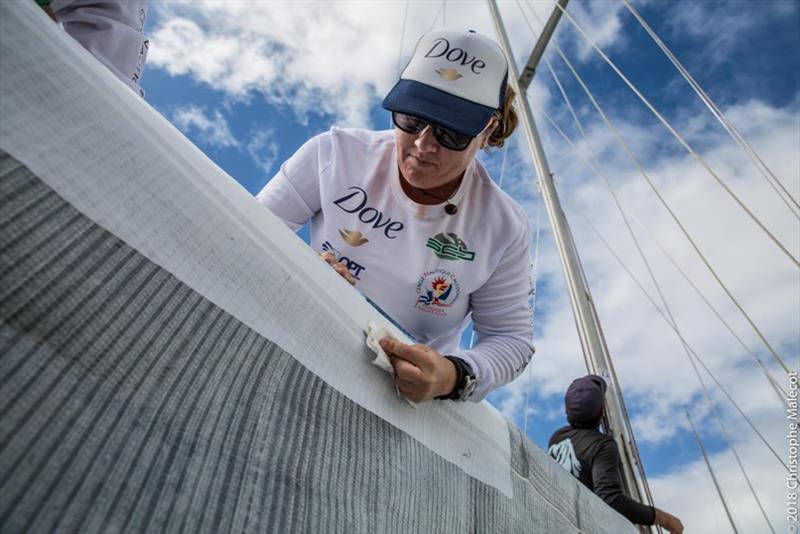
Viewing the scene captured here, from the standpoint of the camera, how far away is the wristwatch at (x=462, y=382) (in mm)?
735

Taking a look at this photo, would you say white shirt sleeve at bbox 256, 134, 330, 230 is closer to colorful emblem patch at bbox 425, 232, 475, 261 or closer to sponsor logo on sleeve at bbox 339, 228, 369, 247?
sponsor logo on sleeve at bbox 339, 228, 369, 247

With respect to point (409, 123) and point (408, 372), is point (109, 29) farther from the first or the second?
point (408, 372)

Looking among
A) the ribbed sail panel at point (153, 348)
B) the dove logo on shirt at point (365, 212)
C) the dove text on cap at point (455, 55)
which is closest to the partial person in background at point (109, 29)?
the ribbed sail panel at point (153, 348)

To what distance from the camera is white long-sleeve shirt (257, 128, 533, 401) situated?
37.9 inches

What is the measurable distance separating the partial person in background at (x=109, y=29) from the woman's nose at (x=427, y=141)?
47cm

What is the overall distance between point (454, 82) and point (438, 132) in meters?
0.12

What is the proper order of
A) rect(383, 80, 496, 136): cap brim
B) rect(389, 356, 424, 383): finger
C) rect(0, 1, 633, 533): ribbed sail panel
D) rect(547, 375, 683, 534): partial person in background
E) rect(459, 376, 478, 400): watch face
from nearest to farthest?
1. rect(0, 1, 633, 533): ribbed sail panel
2. rect(389, 356, 424, 383): finger
3. rect(459, 376, 478, 400): watch face
4. rect(383, 80, 496, 136): cap brim
5. rect(547, 375, 683, 534): partial person in background

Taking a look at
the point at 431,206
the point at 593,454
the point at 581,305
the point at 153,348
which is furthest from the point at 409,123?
the point at 581,305

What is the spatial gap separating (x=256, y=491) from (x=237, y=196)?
0.30 meters

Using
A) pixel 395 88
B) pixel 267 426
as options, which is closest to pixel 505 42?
pixel 395 88

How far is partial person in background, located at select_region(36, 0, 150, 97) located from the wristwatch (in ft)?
1.87

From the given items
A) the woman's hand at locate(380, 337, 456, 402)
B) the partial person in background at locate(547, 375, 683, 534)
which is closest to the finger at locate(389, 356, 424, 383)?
the woman's hand at locate(380, 337, 456, 402)

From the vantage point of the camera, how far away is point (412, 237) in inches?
37.9

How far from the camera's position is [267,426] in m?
0.44
